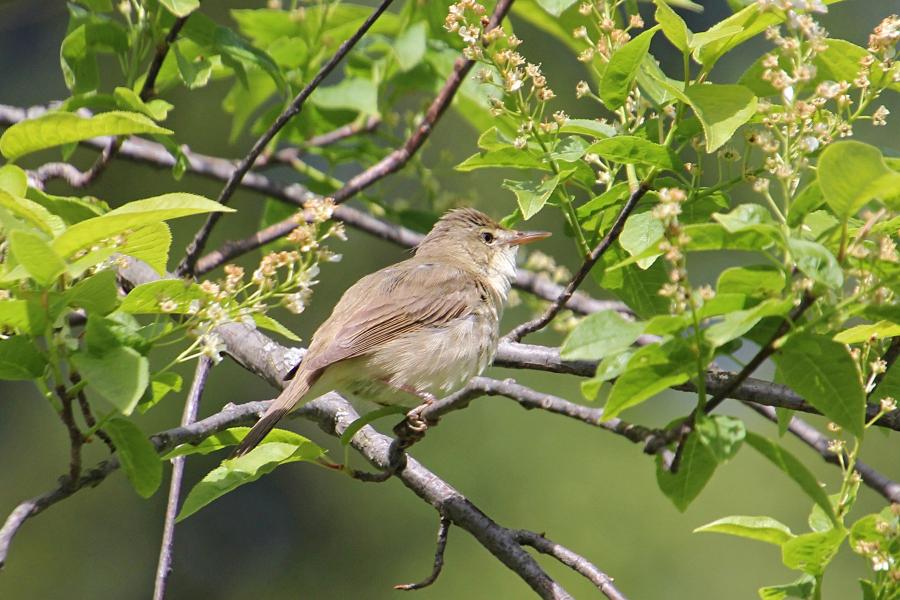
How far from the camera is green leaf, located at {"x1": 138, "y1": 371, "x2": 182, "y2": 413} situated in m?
2.42

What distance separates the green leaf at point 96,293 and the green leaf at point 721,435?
4.04 feet

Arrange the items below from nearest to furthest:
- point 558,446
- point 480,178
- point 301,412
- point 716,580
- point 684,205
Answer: point 684,205 < point 301,412 < point 716,580 < point 558,446 < point 480,178

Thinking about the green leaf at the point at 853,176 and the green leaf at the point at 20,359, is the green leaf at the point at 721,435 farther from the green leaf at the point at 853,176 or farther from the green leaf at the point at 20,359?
the green leaf at the point at 20,359

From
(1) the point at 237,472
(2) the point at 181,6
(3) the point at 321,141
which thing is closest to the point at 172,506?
(1) the point at 237,472

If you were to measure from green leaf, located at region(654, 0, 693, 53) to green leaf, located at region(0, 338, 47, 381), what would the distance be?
5.16 ft

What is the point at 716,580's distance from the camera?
841 cm

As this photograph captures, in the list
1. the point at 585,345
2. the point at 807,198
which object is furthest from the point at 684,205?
the point at 585,345

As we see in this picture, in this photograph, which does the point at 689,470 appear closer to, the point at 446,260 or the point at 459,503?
the point at 459,503

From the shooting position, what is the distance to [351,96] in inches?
179

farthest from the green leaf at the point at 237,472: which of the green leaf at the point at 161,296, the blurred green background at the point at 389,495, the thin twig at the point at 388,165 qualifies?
the blurred green background at the point at 389,495

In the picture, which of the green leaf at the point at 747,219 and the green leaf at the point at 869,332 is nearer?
the green leaf at the point at 747,219

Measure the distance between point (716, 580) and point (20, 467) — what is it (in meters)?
7.05

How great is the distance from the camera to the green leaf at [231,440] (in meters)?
2.70

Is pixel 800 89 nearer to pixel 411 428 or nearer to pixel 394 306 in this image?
pixel 411 428
